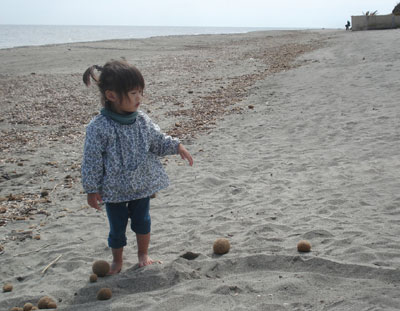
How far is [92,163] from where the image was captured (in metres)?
3.23

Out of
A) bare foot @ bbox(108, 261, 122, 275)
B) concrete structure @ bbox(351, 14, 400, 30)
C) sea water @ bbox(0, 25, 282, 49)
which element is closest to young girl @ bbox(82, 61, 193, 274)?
bare foot @ bbox(108, 261, 122, 275)

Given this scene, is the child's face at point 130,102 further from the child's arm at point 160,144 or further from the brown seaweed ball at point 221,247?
the brown seaweed ball at point 221,247

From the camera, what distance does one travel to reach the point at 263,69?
15.2m

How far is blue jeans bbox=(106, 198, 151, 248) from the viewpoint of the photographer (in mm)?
3404

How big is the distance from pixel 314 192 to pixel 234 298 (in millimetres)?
2271

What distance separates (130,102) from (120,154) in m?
0.38

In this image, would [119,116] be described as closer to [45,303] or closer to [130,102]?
[130,102]

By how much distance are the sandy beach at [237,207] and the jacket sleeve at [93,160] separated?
76cm

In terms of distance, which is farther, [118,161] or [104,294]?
[118,161]

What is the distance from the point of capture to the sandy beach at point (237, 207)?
3074 mm

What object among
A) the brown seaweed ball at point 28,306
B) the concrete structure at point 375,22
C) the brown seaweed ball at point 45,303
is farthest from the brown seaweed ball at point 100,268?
the concrete structure at point 375,22

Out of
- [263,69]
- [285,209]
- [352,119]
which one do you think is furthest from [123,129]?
[263,69]

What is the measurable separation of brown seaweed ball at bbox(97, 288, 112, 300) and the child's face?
126 centimetres

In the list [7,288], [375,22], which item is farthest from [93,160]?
[375,22]
